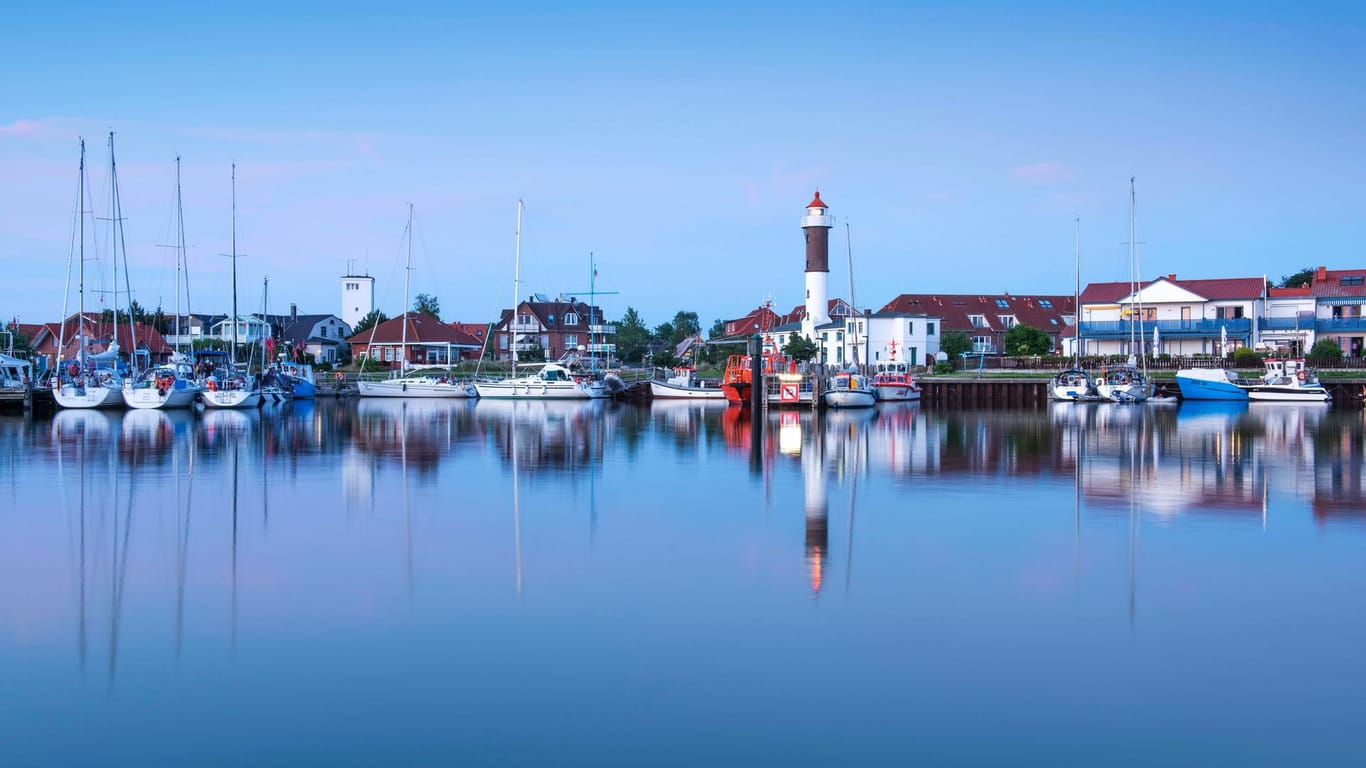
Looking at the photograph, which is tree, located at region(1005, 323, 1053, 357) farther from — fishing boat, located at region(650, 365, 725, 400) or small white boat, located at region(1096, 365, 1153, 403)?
fishing boat, located at region(650, 365, 725, 400)

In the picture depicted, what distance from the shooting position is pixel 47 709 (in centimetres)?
878

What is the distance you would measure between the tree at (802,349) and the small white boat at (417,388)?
71.0ft

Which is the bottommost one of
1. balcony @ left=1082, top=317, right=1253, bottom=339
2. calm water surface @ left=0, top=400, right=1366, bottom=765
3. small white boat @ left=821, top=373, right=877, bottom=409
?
calm water surface @ left=0, top=400, right=1366, bottom=765

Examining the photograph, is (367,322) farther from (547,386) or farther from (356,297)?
(547,386)

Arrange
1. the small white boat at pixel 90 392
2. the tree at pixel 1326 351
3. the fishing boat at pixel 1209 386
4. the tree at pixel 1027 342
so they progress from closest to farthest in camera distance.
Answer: the small white boat at pixel 90 392 < the fishing boat at pixel 1209 386 < the tree at pixel 1326 351 < the tree at pixel 1027 342

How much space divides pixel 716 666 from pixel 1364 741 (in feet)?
15.6

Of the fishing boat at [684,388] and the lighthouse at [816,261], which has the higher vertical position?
the lighthouse at [816,261]

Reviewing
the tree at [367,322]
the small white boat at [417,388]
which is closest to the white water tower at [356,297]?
the tree at [367,322]

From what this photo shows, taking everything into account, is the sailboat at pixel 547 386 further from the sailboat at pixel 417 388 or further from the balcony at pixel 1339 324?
the balcony at pixel 1339 324

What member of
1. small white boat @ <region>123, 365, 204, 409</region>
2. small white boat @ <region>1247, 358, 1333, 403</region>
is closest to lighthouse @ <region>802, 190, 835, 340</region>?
small white boat @ <region>1247, 358, 1333, 403</region>

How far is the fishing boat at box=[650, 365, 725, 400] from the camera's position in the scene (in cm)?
6003

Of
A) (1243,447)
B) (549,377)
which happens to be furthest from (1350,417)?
(549,377)

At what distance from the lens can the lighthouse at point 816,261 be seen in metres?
77.8

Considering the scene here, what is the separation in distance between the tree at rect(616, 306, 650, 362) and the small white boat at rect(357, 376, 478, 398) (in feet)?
89.0
